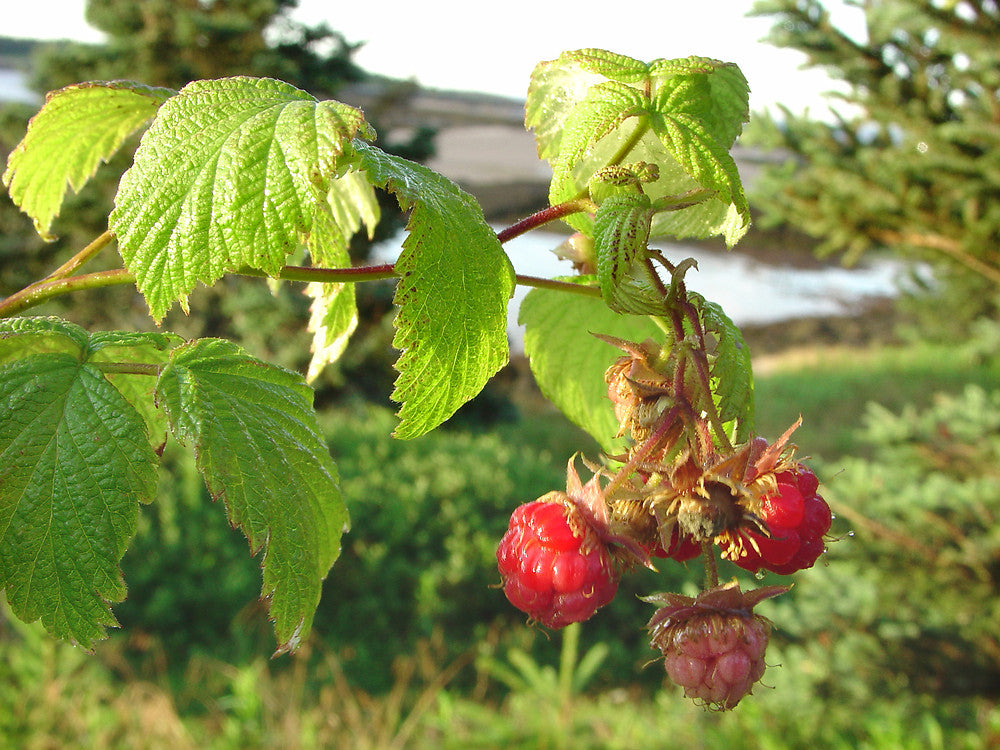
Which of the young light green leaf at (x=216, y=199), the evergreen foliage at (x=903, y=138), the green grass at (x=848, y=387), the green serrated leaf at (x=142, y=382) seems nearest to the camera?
the young light green leaf at (x=216, y=199)

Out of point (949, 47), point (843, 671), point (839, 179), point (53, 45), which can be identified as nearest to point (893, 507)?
point (843, 671)

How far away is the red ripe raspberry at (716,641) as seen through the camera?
0.44m

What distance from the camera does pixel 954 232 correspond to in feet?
7.09

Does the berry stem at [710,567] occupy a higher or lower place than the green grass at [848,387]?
higher

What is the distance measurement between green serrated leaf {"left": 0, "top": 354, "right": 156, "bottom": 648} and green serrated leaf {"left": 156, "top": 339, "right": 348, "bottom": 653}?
3 centimetres

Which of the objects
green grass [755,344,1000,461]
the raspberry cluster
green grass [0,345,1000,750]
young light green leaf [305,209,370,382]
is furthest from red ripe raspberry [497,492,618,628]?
green grass [755,344,1000,461]

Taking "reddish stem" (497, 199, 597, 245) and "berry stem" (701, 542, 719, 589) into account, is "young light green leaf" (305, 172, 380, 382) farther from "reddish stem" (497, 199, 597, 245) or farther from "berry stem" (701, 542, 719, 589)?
"berry stem" (701, 542, 719, 589)

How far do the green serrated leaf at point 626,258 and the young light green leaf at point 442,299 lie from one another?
0.05 meters

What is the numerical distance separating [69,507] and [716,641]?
0.33 m

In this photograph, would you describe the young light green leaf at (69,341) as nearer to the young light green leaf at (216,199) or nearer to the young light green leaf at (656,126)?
the young light green leaf at (216,199)

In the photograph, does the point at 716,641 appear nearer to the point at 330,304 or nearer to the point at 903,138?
the point at 330,304

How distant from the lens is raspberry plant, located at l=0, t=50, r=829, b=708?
412mm

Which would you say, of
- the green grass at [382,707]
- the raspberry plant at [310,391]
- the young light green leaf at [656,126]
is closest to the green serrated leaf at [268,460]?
the raspberry plant at [310,391]

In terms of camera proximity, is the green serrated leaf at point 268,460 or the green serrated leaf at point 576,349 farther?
the green serrated leaf at point 576,349
